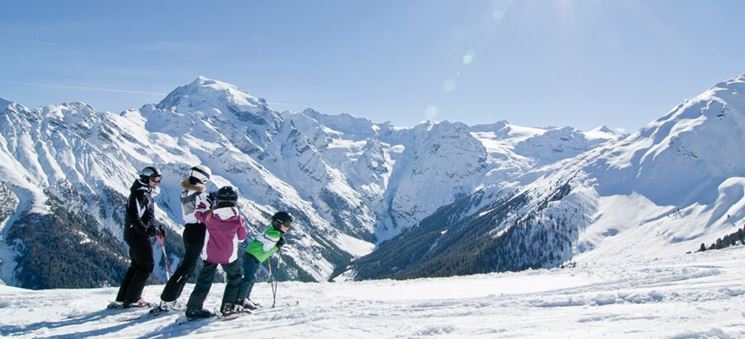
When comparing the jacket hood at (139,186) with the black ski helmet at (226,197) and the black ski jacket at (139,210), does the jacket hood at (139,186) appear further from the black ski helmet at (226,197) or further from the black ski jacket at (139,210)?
the black ski helmet at (226,197)

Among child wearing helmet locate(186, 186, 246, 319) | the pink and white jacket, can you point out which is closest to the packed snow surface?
child wearing helmet locate(186, 186, 246, 319)

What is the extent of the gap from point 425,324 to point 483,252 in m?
188

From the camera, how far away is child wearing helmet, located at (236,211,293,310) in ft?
41.0

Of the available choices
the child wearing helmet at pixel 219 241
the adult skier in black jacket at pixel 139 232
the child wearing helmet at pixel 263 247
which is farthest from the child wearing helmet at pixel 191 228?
the child wearing helmet at pixel 263 247

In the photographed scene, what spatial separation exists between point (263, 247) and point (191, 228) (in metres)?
1.68

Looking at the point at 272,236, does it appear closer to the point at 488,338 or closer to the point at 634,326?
the point at 488,338

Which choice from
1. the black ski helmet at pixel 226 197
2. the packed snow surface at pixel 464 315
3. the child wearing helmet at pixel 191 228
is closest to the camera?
the packed snow surface at pixel 464 315

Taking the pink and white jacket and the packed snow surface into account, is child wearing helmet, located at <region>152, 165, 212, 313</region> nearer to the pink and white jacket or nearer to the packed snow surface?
the pink and white jacket

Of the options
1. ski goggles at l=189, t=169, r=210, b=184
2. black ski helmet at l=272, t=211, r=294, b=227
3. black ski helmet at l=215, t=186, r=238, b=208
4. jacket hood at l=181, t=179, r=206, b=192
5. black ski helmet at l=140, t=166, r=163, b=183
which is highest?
black ski helmet at l=140, t=166, r=163, b=183

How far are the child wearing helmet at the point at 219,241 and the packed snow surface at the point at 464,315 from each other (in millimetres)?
524

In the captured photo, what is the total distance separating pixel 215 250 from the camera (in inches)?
453

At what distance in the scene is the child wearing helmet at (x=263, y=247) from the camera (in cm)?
1250

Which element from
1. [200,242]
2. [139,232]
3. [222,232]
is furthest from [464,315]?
[139,232]

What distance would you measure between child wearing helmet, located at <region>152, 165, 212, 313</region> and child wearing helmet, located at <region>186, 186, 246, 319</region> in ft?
0.82
